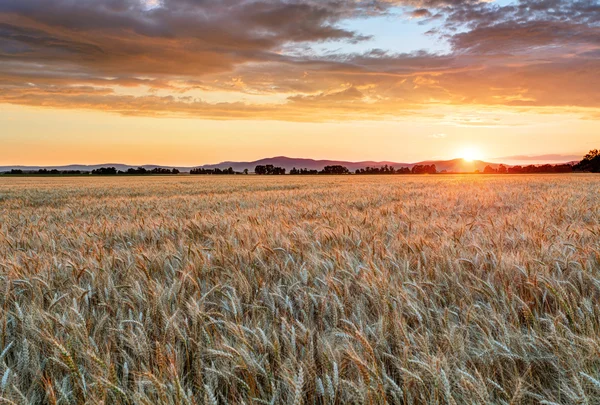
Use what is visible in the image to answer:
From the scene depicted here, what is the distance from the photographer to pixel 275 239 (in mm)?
4199

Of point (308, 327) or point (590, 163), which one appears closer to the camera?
point (308, 327)

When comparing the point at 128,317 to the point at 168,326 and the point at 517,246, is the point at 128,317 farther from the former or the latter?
the point at 517,246

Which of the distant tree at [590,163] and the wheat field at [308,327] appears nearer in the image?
the wheat field at [308,327]

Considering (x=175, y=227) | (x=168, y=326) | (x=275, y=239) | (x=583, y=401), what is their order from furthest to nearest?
1. (x=175, y=227)
2. (x=275, y=239)
3. (x=168, y=326)
4. (x=583, y=401)

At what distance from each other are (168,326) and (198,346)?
0.19 m

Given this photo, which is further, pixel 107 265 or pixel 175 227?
pixel 175 227

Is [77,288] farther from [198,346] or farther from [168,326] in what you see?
[198,346]

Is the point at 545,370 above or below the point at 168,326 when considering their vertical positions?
below

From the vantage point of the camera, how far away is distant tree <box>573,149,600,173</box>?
254 ft

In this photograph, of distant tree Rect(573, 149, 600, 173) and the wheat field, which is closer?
the wheat field

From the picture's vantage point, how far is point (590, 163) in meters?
79.1

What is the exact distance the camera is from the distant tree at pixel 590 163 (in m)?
77.3

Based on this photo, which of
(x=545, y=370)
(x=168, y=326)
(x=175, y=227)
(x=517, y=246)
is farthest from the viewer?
(x=175, y=227)

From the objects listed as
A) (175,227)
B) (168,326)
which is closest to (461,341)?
(168,326)
